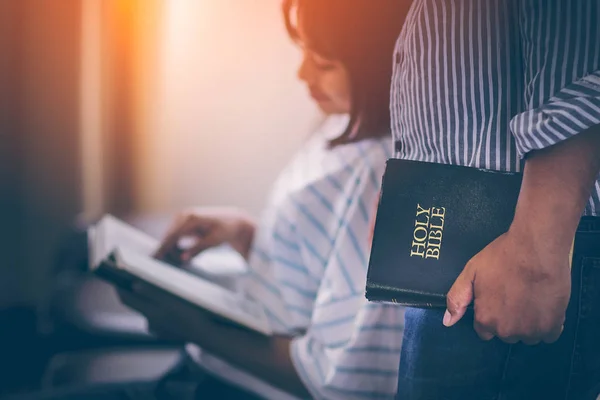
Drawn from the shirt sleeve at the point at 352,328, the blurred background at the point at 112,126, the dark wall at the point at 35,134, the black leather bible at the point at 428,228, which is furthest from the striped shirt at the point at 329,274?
the dark wall at the point at 35,134

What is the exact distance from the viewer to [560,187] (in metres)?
0.39

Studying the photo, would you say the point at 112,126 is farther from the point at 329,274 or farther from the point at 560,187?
the point at 560,187

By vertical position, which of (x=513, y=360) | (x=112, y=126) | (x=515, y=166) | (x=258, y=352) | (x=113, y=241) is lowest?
(x=112, y=126)

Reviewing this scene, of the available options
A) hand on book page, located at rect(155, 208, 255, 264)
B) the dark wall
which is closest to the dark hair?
hand on book page, located at rect(155, 208, 255, 264)

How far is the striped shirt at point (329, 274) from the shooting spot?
2.14 ft

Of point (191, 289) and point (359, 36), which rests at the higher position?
point (359, 36)

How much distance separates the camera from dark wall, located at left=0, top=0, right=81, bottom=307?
1.50 metres

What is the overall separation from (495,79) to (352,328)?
1.14 ft

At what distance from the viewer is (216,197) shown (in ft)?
5.03

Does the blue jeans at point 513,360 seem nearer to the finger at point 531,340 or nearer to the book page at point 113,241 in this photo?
the finger at point 531,340

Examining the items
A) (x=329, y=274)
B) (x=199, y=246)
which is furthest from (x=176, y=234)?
(x=329, y=274)

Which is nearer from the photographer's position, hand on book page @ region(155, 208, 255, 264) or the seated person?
the seated person

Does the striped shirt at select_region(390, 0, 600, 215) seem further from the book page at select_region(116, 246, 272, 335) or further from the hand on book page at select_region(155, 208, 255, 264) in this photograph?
the hand on book page at select_region(155, 208, 255, 264)

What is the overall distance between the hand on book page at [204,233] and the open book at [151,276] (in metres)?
0.04
